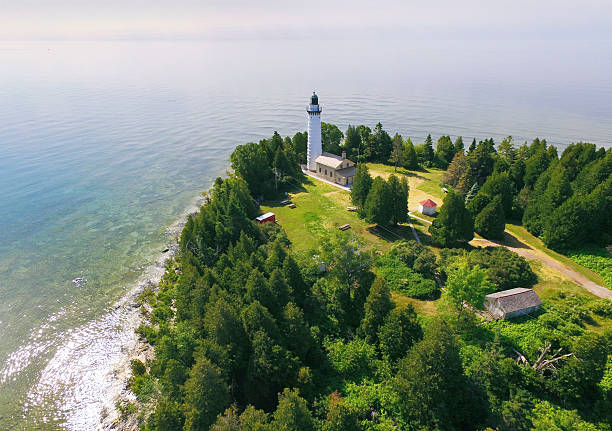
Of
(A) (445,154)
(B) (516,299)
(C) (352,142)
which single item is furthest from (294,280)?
(A) (445,154)

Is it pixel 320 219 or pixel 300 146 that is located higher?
pixel 300 146

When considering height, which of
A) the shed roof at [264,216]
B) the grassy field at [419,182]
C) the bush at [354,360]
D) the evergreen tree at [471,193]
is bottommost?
the bush at [354,360]

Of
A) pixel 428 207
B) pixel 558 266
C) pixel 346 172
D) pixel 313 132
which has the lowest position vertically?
pixel 558 266

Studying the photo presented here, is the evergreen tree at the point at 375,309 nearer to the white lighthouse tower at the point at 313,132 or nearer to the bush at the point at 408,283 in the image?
the bush at the point at 408,283

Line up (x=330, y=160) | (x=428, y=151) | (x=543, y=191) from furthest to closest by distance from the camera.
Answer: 1. (x=428, y=151)
2. (x=330, y=160)
3. (x=543, y=191)

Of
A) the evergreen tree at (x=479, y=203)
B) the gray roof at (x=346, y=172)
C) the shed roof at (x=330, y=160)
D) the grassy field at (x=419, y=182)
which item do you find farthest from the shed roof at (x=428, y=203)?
the shed roof at (x=330, y=160)

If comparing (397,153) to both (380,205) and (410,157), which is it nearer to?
(410,157)
